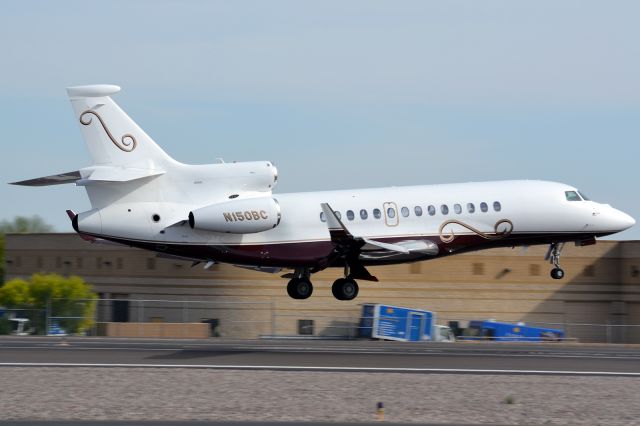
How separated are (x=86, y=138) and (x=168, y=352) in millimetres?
8073

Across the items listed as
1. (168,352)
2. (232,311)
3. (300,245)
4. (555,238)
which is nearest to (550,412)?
(168,352)

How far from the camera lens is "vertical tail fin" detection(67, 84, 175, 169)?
35.4 m

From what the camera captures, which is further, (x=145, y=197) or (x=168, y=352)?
(x=145, y=197)

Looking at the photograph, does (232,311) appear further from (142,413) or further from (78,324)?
(142,413)

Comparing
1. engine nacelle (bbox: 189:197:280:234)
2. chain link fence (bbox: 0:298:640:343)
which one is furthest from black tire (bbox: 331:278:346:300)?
chain link fence (bbox: 0:298:640:343)

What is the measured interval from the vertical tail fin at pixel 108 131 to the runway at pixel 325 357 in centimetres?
627

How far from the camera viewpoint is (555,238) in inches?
1571

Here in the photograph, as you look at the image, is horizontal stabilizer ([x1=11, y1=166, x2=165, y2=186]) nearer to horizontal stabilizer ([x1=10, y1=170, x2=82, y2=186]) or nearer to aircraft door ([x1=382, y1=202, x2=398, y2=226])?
horizontal stabilizer ([x1=10, y1=170, x2=82, y2=186])

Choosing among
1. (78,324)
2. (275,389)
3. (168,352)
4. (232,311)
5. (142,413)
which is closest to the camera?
(142,413)

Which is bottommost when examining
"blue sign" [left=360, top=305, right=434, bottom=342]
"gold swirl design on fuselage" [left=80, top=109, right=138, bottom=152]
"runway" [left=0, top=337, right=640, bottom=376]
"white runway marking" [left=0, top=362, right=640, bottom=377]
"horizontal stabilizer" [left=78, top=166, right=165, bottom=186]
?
"white runway marking" [left=0, top=362, right=640, bottom=377]

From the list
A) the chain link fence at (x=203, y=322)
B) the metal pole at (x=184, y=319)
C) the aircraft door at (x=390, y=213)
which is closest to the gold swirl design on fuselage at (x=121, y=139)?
the aircraft door at (x=390, y=213)

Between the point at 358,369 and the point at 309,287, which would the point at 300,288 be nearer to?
the point at 309,287

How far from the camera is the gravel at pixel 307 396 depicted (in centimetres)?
1967

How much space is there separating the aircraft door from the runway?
14.3ft
